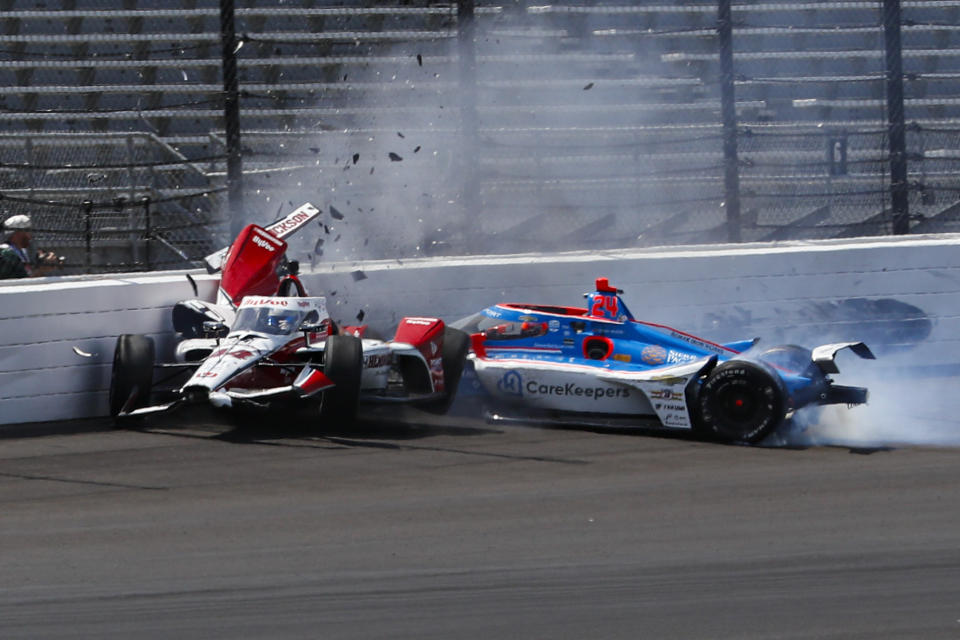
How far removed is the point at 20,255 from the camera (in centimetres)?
1018

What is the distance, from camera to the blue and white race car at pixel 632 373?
789cm

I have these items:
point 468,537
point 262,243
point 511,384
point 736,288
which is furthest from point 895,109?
point 468,537

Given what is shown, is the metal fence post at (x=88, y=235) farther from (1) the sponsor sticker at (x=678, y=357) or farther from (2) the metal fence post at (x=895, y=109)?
(2) the metal fence post at (x=895, y=109)

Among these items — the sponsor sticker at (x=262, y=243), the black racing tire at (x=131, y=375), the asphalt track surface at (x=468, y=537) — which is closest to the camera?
the asphalt track surface at (x=468, y=537)

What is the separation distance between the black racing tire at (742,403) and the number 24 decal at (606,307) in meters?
0.96

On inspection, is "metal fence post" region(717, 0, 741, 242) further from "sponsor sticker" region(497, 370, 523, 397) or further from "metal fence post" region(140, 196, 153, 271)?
"metal fence post" region(140, 196, 153, 271)

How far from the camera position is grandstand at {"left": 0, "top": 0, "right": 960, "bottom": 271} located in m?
10.9

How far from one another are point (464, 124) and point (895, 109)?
331 centimetres

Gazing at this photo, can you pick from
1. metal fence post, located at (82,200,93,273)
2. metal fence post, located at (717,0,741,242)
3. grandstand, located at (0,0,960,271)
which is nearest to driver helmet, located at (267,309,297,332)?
grandstand, located at (0,0,960,271)

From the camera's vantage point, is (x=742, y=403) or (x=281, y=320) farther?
(x=281, y=320)

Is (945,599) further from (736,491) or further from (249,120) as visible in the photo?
(249,120)

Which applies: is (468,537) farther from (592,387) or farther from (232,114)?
(232,114)

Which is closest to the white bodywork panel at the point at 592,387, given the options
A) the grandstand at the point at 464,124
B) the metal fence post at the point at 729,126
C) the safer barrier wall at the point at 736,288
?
the safer barrier wall at the point at 736,288

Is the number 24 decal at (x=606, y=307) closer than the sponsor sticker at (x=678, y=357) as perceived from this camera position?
No
